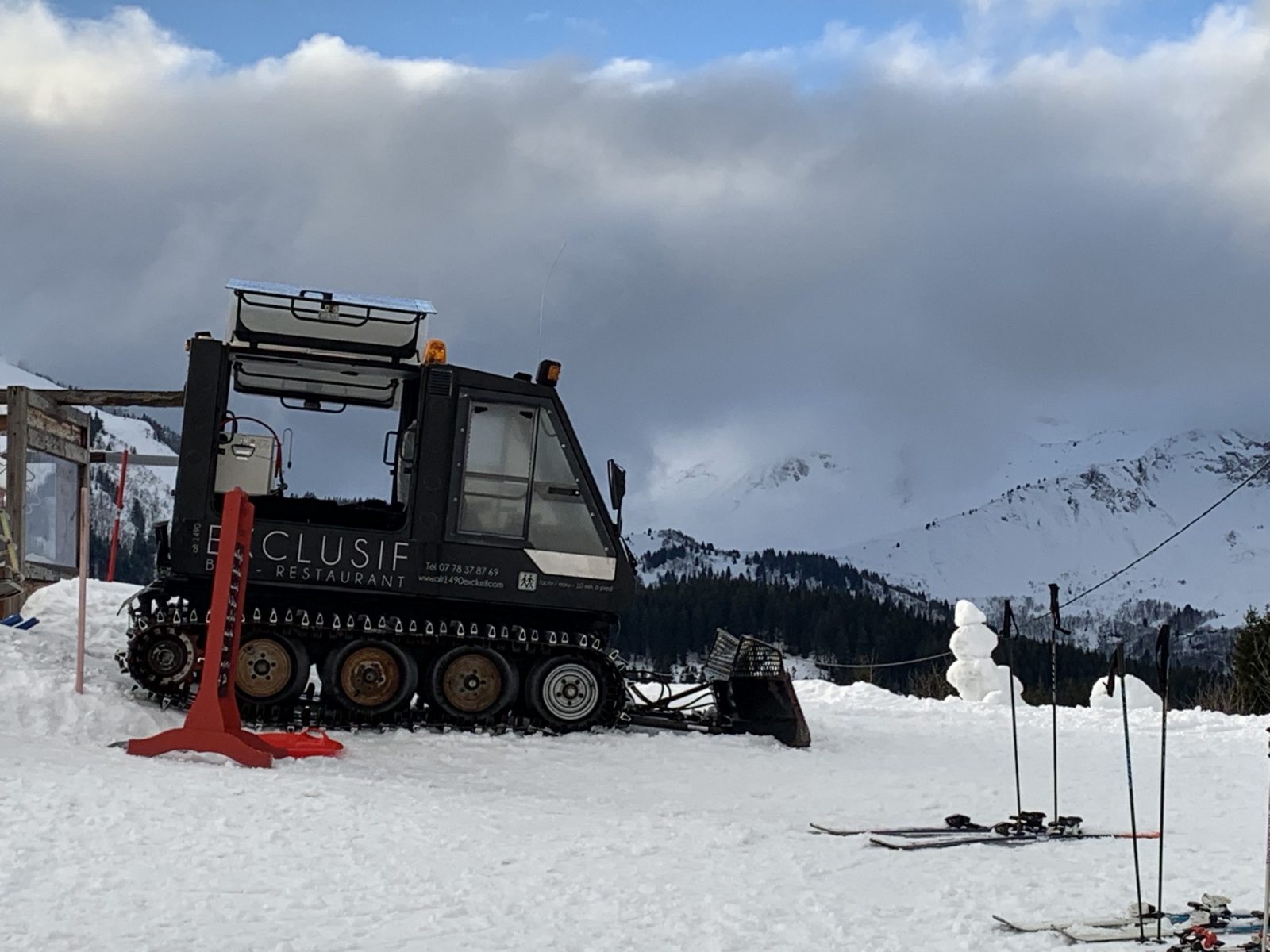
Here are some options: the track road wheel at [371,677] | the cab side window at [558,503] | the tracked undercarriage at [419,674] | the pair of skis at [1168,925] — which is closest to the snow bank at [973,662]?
the tracked undercarriage at [419,674]

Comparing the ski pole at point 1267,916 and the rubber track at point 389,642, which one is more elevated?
the rubber track at point 389,642

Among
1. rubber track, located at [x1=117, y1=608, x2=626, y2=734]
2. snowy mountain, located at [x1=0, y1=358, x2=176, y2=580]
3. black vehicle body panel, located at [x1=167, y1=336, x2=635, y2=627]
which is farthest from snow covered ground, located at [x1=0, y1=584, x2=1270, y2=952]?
snowy mountain, located at [x1=0, y1=358, x2=176, y2=580]

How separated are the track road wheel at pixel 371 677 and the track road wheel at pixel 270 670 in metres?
0.25

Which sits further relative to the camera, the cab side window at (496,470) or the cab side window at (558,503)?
the cab side window at (558,503)

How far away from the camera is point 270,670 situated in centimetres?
1150

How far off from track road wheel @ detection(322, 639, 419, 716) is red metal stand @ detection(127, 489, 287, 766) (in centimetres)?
162

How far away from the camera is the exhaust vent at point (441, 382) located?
40.0ft

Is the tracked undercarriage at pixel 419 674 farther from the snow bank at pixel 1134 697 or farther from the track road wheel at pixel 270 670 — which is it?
the snow bank at pixel 1134 697

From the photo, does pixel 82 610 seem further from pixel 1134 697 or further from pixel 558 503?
pixel 1134 697

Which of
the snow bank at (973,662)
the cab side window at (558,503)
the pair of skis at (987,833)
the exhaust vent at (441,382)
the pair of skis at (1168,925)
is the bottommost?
the pair of skis at (1168,925)

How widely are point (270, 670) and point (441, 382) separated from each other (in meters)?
2.84

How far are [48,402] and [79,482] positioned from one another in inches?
78.2

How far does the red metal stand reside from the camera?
8680 millimetres

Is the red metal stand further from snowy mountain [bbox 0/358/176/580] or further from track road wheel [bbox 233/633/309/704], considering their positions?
snowy mountain [bbox 0/358/176/580]
